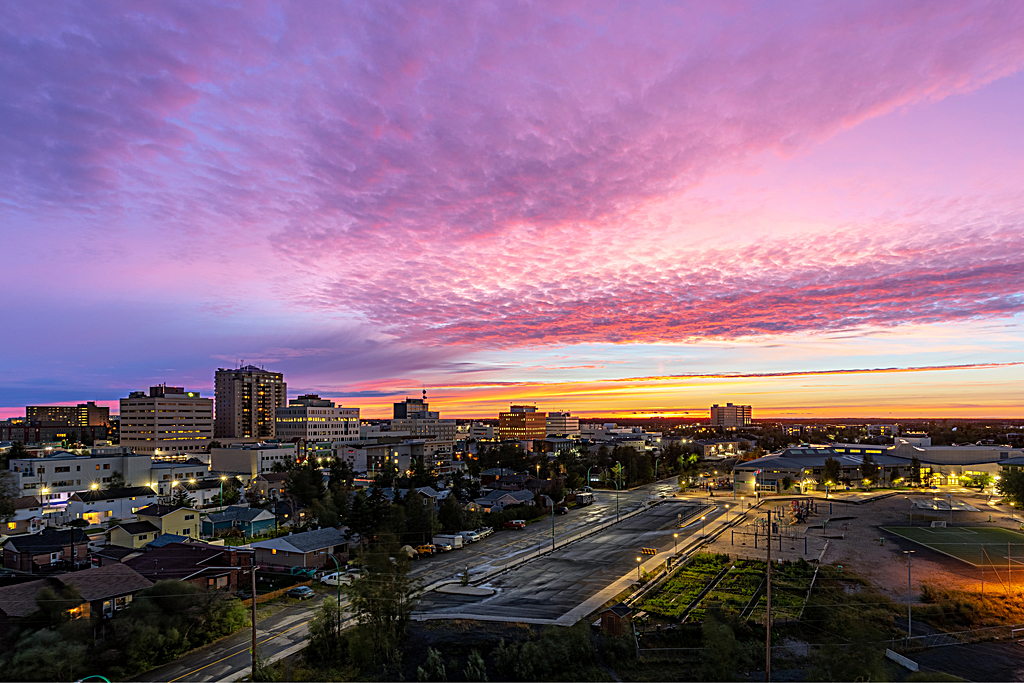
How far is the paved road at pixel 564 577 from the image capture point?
32.1 meters

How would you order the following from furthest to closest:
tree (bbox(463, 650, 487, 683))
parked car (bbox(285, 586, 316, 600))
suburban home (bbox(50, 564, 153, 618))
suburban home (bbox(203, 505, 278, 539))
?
1. suburban home (bbox(203, 505, 278, 539))
2. parked car (bbox(285, 586, 316, 600))
3. suburban home (bbox(50, 564, 153, 618))
4. tree (bbox(463, 650, 487, 683))

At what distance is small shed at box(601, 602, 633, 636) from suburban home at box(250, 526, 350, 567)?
71.4 ft

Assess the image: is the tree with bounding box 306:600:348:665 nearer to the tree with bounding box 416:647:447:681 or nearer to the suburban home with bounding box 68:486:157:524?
the tree with bounding box 416:647:447:681

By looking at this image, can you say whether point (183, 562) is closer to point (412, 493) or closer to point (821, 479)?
point (412, 493)

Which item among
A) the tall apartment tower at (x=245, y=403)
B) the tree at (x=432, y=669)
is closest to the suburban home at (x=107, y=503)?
the tree at (x=432, y=669)

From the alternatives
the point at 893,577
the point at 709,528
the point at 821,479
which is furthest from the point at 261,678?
the point at 821,479

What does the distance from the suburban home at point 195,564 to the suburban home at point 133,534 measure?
12.3 metres

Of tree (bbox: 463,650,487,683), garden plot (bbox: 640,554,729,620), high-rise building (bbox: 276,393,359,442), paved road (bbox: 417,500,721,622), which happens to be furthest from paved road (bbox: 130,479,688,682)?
high-rise building (bbox: 276,393,359,442)

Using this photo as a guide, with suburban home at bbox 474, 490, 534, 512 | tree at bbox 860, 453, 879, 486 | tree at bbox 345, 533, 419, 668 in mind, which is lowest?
tree at bbox 860, 453, 879, 486

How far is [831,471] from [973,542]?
4454 centimetres

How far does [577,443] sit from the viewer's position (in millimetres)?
144625

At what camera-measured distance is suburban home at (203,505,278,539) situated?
2090 inches

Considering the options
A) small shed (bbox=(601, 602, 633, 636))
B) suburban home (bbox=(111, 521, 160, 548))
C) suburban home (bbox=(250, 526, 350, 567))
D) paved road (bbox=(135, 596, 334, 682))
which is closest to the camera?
paved road (bbox=(135, 596, 334, 682))

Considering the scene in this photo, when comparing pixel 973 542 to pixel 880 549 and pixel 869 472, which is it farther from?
pixel 869 472
